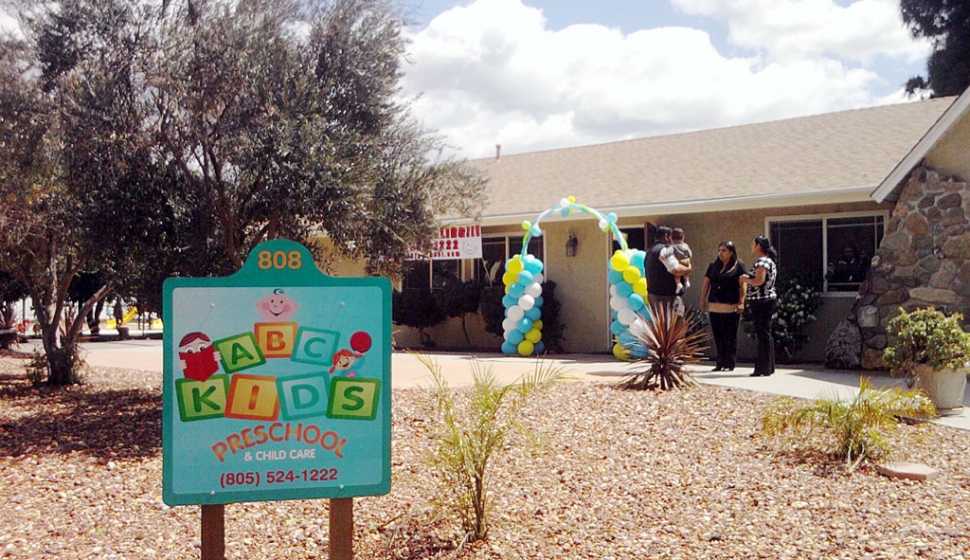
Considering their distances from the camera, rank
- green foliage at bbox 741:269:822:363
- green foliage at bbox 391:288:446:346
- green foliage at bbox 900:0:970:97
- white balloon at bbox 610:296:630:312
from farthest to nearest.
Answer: green foliage at bbox 900:0:970:97
green foliage at bbox 391:288:446:346
green foliage at bbox 741:269:822:363
white balloon at bbox 610:296:630:312

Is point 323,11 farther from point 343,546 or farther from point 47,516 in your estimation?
point 343,546

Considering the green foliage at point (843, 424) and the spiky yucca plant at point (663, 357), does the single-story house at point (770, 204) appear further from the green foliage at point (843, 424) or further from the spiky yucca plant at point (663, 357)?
the green foliage at point (843, 424)

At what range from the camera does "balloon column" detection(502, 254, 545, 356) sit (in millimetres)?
12750

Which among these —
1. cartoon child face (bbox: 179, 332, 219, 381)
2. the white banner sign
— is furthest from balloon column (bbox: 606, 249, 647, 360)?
cartoon child face (bbox: 179, 332, 219, 381)

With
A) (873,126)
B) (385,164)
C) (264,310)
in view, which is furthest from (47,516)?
(873,126)

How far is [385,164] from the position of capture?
8266mm

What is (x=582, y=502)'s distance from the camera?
5227mm

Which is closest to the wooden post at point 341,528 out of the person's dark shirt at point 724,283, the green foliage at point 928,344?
the green foliage at point 928,344

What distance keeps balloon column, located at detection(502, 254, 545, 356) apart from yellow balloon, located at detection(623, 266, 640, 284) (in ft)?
6.36

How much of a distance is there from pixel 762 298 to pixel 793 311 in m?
2.44

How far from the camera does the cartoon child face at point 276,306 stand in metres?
3.70

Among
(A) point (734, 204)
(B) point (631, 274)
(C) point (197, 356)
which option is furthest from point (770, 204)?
(C) point (197, 356)

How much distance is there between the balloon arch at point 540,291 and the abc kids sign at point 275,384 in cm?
738

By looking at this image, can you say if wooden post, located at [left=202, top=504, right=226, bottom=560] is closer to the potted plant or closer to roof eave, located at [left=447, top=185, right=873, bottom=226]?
the potted plant
